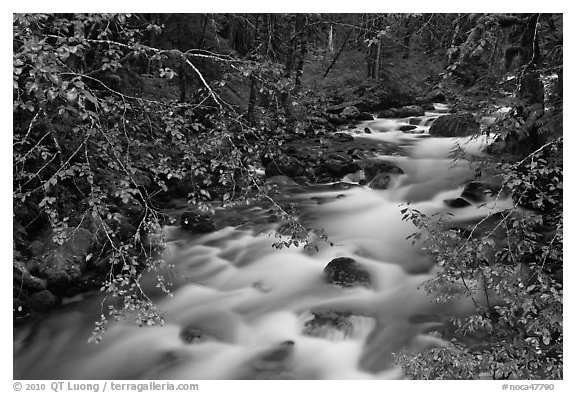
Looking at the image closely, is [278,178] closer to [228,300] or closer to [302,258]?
[302,258]

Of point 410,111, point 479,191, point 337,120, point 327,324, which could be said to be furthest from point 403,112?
point 327,324

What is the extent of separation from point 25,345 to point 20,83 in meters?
2.01

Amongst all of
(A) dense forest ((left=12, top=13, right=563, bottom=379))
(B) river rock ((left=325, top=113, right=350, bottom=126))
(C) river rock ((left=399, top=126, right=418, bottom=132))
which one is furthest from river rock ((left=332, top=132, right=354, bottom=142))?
(A) dense forest ((left=12, top=13, right=563, bottom=379))

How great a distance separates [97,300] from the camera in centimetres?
371

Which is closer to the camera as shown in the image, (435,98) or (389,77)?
(435,98)

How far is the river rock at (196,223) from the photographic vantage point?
4539 mm

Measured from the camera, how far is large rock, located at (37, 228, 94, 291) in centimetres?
364

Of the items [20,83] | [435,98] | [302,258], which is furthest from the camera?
[435,98]

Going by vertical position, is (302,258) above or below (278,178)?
below

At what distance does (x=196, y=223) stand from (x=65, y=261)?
1317 millimetres

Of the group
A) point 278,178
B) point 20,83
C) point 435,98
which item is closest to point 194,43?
point 278,178

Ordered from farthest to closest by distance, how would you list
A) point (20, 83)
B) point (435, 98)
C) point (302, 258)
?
1. point (435, 98)
2. point (302, 258)
3. point (20, 83)

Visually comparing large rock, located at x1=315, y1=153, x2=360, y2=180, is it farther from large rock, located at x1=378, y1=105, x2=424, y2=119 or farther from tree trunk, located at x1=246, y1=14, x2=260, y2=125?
large rock, located at x1=378, y1=105, x2=424, y2=119

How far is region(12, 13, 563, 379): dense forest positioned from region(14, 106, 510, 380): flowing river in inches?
7.4
